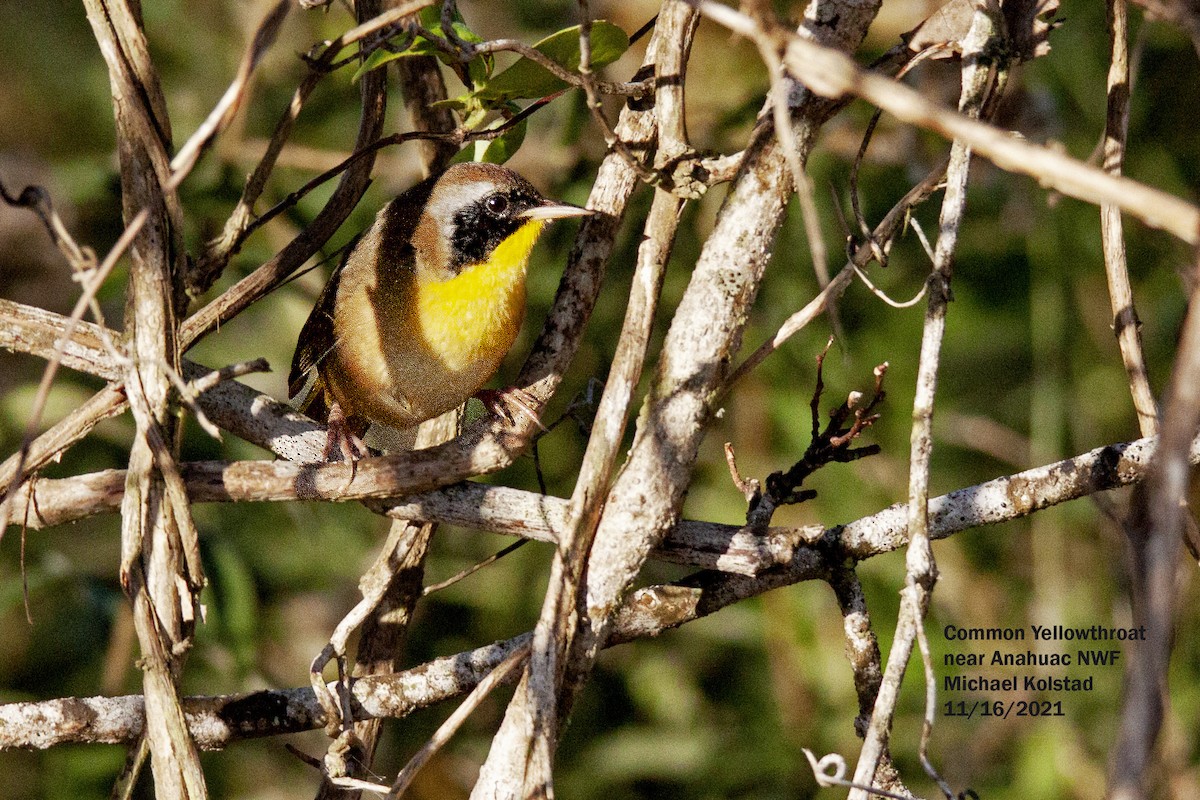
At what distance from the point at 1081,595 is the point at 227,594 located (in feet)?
10.4

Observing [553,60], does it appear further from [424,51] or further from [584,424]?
[584,424]

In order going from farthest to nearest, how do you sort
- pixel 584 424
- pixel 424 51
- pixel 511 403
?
pixel 511 403, pixel 584 424, pixel 424 51

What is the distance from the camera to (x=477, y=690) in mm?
2090

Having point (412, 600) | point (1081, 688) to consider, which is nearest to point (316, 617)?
point (412, 600)

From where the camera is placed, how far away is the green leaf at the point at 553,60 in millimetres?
2279

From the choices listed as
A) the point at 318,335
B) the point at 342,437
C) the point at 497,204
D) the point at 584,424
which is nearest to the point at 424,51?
the point at 584,424

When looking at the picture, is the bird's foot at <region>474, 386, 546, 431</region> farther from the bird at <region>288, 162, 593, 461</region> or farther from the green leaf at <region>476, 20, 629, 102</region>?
the green leaf at <region>476, 20, 629, 102</region>

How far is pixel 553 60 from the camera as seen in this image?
2.36 m

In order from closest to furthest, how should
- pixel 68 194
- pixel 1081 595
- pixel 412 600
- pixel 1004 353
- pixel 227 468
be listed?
pixel 227 468
pixel 412 600
pixel 68 194
pixel 1081 595
pixel 1004 353

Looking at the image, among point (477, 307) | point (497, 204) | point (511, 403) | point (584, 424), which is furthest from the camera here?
point (497, 204)

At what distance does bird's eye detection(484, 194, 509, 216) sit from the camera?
3.58 meters

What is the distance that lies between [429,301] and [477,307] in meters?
0.15

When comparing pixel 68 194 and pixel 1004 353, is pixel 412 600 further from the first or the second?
pixel 1004 353

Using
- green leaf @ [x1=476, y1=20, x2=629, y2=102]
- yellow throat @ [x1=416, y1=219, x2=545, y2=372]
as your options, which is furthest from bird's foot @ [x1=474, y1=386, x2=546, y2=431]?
green leaf @ [x1=476, y1=20, x2=629, y2=102]
